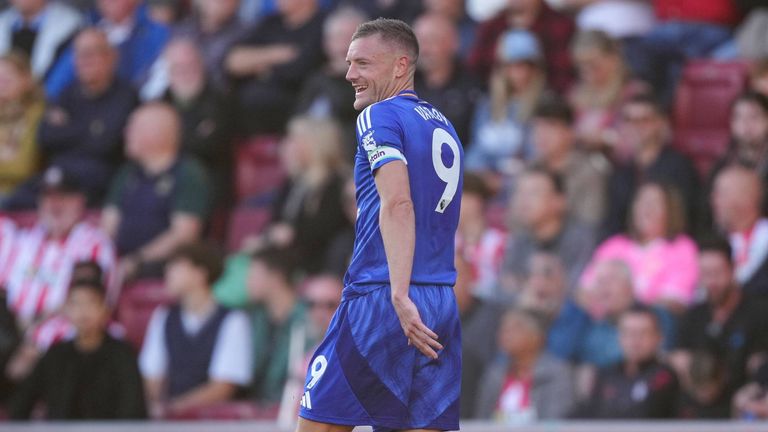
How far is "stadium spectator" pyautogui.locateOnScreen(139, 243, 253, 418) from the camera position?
10352 millimetres

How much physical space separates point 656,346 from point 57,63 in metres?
7.72

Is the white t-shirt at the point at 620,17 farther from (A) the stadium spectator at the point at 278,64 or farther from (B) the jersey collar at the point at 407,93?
(B) the jersey collar at the point at 407,93

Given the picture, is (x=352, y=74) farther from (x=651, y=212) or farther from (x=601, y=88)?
(x=601, y=88)

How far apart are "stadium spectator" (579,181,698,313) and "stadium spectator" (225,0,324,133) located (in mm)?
3763

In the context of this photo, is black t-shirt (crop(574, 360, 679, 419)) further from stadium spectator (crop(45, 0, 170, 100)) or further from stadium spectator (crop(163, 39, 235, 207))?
stadium spectator (crop(45, 0, 170, 100))

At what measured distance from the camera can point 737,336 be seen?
8.69 metres

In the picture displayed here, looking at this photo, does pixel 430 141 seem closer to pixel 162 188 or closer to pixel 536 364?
pixel 536 364

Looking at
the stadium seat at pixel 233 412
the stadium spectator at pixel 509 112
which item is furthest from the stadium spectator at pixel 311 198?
the stadium seat at pixel 233 412

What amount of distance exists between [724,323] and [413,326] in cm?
486

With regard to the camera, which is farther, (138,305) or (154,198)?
(154,198)

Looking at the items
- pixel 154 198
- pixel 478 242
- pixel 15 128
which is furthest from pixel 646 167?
pixel 15 128

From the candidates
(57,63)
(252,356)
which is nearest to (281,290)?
(252,356)

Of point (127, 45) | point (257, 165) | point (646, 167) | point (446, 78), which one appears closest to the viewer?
point (646, 167)

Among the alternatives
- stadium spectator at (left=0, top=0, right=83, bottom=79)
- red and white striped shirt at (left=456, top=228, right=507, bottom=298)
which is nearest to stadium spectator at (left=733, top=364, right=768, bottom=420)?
red and white striped shirt at (left=456, top=228, right=507, bottom=298)
